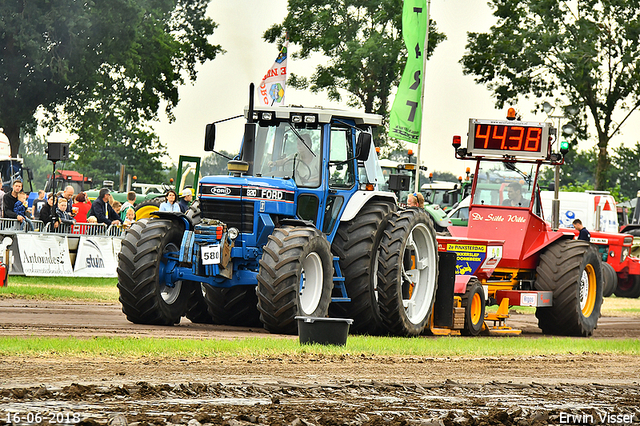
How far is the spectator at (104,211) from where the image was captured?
2133cm

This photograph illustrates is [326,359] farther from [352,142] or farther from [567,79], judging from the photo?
[567,79]

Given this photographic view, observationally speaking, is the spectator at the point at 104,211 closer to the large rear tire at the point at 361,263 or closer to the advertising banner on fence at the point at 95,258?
the advertising banner on fence at the point at 95,258

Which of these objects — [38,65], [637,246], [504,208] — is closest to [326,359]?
[504,208]

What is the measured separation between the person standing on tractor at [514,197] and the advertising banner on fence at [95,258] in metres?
9.45

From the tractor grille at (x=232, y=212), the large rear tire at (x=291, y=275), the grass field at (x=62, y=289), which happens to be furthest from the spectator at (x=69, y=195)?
the large rear tire at (x=291, y=275)

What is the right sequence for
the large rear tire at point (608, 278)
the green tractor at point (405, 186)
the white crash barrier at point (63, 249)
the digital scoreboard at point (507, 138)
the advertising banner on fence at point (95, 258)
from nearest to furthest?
1. the green tractor at point (405, 186)
2. the digital scoreboard at point (507, 138)
3. the white crash barrier at point (63, 249)
4. the advertising banner on fence at point (95, 258)
5. the large rear tire at point (608, 278)

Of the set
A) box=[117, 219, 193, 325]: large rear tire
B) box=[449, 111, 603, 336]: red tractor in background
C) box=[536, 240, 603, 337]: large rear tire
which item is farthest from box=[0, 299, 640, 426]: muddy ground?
box=[536, 240, 603, 337]: large rear tire

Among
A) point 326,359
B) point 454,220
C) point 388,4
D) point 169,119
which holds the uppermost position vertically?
point 388,4

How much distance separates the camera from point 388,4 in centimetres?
4303

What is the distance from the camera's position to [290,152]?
496 inches

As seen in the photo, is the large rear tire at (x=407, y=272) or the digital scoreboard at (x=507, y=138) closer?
the large rear tire at (x=407, y=272)

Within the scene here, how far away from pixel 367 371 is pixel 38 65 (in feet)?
101

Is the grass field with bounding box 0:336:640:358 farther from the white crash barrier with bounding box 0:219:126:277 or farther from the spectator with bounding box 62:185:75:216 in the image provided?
the spectator with bounding box 62:185:75:216

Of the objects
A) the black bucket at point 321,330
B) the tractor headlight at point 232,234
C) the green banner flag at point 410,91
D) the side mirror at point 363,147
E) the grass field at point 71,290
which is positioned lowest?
the grass field at point 71,290
